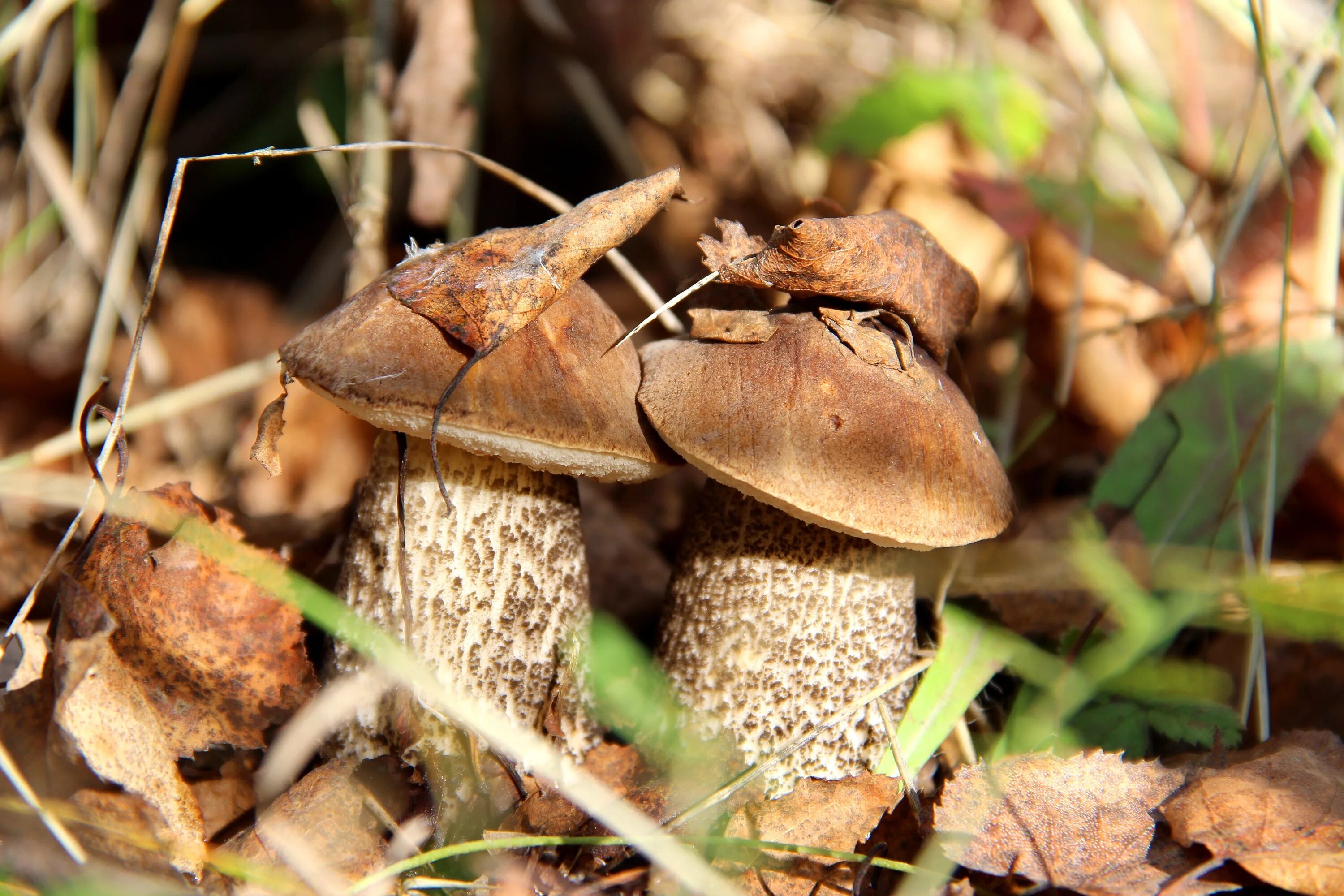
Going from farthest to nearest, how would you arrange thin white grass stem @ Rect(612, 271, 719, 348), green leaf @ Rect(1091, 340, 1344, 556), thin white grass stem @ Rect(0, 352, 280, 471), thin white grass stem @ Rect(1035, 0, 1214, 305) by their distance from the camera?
thin white grass stem @ Rect(1035, 0, 1214, 305) → thin white grass stem @ Rect(0, 352, 280, 471) → green leaf @ Rect(1091, 340, 1344, 556) → thin white grass stem @ Rect(612, 271, 719, 348)

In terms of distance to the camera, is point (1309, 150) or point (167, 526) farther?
point (1309, 150)

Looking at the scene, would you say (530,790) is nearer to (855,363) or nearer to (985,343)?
(855,363)

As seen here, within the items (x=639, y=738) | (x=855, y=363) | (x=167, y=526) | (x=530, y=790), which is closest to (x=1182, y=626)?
(x=855, y=363)

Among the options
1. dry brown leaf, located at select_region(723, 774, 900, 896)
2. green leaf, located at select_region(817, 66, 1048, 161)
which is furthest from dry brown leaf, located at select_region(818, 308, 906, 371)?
green leaf, located at select_region(817, 66, 1048, 161)

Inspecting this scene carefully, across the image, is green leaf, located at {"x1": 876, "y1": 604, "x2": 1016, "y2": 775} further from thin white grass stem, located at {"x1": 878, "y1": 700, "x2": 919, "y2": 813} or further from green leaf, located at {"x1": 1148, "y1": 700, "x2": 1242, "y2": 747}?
green leaf, located at {"x1": 1148, "y1": 700, "x2": 1242, "y2": 747}

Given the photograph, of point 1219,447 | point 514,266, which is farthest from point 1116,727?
point 514,266

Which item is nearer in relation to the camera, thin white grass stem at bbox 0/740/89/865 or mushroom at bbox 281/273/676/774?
thin white grass stem at bbox 0/740/89/865

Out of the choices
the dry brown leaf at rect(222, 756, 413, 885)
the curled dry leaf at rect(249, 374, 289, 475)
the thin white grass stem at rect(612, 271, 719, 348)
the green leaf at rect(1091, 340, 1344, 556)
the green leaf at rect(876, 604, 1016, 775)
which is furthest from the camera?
the green leaf at rect(1091, 340, 1344, 556)

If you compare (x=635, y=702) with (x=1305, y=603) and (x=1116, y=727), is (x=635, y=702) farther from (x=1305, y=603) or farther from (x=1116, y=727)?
(x=1305, y=603)
